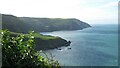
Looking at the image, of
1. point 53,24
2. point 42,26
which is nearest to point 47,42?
point 42,26

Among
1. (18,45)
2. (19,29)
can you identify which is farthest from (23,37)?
(19,29)

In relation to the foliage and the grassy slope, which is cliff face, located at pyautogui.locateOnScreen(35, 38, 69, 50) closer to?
the grassy slope

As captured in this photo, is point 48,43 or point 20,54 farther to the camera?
point 48,43

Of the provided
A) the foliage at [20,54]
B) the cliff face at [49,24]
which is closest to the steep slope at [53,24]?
the cliff face at [49,24]

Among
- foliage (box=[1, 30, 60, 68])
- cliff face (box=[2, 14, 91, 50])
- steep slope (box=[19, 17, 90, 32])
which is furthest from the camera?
steep slope (box=[19, 17, 90, 32])

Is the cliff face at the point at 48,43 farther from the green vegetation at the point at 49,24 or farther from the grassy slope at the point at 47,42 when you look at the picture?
the green vegetation at the point at 49,24

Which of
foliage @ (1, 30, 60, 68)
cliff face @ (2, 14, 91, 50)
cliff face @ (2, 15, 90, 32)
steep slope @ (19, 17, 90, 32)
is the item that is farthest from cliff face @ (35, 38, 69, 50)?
foliage @ (1, 30, 60, 68)

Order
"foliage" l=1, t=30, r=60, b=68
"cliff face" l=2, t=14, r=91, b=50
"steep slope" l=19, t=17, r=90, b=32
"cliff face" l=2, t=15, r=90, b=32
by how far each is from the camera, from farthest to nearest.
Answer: "steep slope" l=19, t=17, r=90, b=32 < "cliff face" l=2, t=15, r=90, b=32 < "cliff face" l=2, t=14, r=91, b=50 < "foliage" l=1, t=30, r=60, b=68

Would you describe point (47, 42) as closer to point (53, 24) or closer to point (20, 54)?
point (20, 54)
